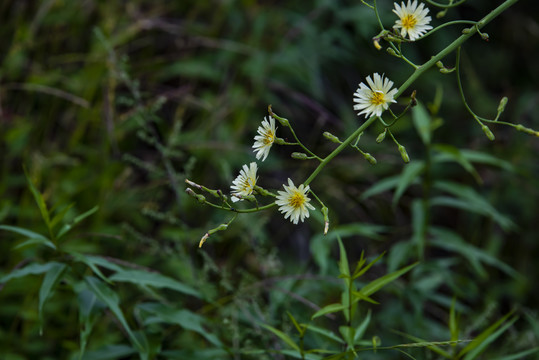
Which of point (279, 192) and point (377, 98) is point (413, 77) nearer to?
point (377, 98)

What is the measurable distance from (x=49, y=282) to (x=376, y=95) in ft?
2.33

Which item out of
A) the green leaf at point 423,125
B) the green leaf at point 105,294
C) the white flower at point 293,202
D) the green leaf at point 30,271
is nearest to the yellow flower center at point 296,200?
the white flower at point 293,202

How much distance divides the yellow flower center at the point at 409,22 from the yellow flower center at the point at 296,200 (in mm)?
340

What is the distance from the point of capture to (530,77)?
2652mm

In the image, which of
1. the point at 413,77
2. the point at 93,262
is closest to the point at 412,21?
the point at 413,77

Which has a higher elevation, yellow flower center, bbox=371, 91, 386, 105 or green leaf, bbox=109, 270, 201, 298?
yellow flower center, bbox=371, 91, 386, 105

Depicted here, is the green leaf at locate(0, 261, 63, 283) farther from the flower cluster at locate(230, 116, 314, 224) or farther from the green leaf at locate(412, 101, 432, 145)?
the green leaf at locate(412, 101, 432, 145)

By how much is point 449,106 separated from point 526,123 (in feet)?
1.27

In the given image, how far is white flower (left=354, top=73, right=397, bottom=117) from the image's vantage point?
76cm

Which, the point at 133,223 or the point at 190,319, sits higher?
the point at 133,223

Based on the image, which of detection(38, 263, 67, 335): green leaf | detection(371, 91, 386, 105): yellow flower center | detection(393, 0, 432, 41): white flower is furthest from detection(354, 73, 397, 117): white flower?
detection(38, 263, 67, 335): green leaf

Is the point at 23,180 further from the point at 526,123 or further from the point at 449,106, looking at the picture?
the point at 526,123

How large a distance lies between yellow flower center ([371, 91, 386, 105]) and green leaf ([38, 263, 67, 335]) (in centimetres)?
69

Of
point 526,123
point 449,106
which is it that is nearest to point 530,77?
point 526,123
